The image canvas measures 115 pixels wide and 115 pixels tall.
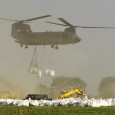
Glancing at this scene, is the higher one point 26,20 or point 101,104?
point 26,20

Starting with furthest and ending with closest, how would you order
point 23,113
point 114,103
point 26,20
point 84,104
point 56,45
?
point 26,20, point 56,45, point 114,103, point 84,104, point 23,113

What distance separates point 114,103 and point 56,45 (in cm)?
5864

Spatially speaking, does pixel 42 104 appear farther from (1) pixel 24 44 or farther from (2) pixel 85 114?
(1) pixel 24 44

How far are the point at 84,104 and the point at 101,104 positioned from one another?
18.4 feet

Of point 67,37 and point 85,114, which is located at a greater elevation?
point 67,37

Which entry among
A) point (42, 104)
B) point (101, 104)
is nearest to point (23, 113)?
point (42, 104)

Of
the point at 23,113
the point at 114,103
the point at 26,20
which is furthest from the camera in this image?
the point at 26,20

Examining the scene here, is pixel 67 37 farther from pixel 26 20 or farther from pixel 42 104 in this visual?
pixel 42 104

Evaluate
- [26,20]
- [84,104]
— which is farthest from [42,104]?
[26,20]

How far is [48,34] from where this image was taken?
14188cm

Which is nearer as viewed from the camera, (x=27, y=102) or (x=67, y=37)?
(x=27, y=102)

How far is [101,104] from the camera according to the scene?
78312mm

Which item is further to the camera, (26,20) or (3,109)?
(26,20)

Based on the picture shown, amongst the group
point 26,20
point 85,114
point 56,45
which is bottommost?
point 85,114
